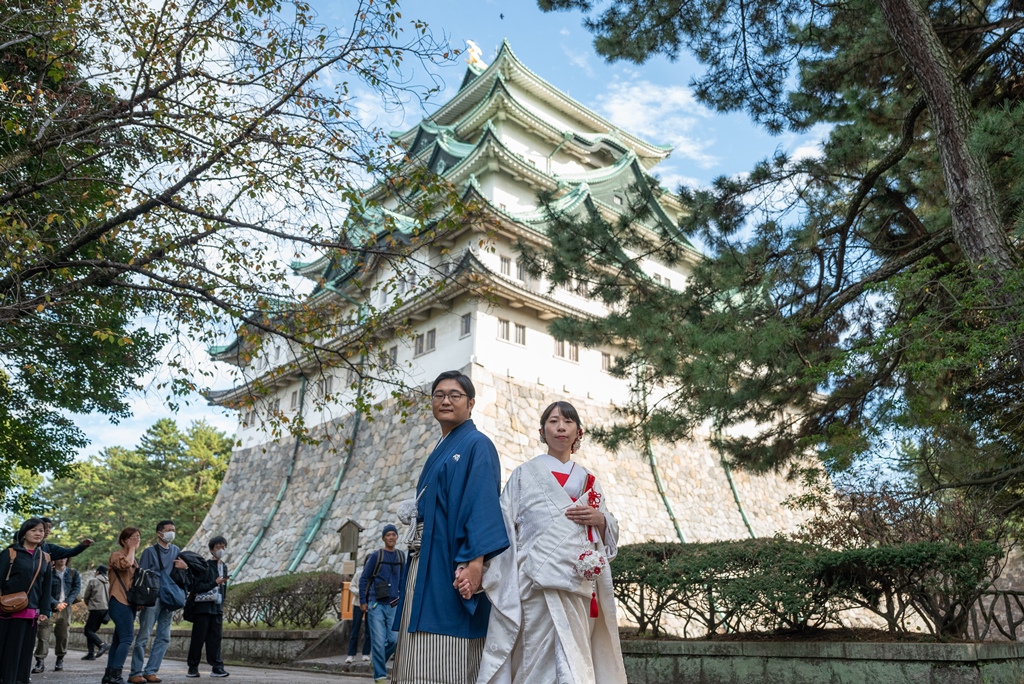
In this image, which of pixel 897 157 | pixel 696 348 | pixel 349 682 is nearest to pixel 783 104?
pixel 897 157

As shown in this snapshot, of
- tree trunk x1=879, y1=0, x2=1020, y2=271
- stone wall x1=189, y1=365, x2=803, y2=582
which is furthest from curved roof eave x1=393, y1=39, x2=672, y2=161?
tree trunk x1=879, y1=0, x2=1020, y2=271

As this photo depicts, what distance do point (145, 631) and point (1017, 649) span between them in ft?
24.5

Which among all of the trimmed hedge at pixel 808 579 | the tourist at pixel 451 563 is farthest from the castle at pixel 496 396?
the tourist at pixel 451 563

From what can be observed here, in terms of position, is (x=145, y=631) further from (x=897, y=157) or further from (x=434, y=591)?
(x=897, y=157)

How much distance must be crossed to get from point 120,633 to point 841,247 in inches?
340

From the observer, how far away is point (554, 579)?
379 centimetres

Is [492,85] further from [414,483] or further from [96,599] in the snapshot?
[96,599]

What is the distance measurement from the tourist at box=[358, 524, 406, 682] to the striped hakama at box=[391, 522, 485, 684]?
5.01m

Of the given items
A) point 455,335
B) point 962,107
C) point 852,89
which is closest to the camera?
point 962,107

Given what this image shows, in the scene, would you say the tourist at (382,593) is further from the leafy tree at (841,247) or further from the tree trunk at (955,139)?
the tree trunk at (955,139)

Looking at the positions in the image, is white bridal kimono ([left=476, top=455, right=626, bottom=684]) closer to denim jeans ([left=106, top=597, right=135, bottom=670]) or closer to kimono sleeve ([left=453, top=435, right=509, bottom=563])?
kimono sleeve ([left=453, top=435, right=509, bottom=563])

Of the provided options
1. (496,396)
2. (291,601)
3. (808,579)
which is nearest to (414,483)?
(496,396)

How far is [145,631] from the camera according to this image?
7.12 m

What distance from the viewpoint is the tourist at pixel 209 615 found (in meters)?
7.94
